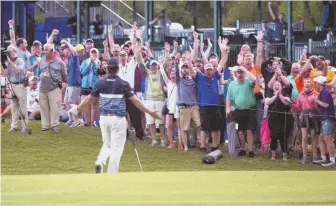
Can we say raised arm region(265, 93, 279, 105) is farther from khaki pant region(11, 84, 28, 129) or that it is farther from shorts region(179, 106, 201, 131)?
khaki pant region(11, 84, 28, 129)

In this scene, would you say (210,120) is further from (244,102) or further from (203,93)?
(244,102)

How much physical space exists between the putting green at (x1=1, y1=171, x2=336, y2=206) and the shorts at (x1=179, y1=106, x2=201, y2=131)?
7.77m

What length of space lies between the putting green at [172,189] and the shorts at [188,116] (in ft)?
25.5

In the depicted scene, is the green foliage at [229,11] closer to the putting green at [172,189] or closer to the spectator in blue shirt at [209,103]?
the spectator in blue shirt at [209,103]

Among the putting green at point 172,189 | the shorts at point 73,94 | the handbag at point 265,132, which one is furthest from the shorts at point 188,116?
the putting green at point 172,189

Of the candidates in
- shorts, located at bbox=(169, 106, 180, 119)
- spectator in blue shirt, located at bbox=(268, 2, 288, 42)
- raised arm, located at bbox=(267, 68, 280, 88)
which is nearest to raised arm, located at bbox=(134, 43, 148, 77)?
shorts, located at bbox=(169, 106, 180, 119)

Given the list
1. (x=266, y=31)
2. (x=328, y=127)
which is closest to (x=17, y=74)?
(x=328, y=127)

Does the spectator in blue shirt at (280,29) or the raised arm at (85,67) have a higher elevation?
the spectator in blue shirt at (280,29)

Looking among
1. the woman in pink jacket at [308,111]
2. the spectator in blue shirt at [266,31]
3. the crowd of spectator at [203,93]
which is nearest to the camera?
the woman in pink jacket at [308,111]

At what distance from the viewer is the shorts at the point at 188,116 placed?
1036 inches

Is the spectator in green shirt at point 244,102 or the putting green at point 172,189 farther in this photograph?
the spectator in green shirt at point 244,102

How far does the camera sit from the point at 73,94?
98.5ft

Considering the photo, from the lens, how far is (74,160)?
25797 millimetres

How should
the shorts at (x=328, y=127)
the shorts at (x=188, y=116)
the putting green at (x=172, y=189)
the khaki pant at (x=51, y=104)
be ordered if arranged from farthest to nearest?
the khaki pant at (x=51, y=104), the shorts at (x=188, y=116), the shorts at (x=328, y=127), the putting green at (x=172, y=189)
